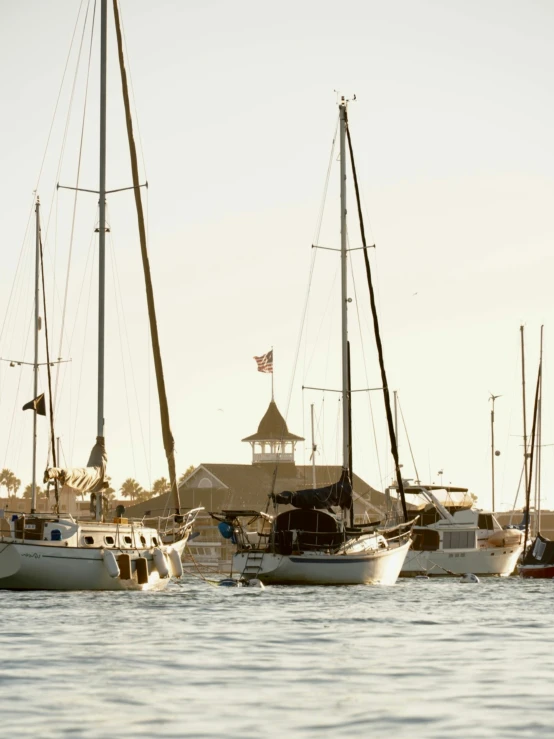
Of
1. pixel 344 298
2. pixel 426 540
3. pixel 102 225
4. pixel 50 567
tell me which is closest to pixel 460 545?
pixel 426 540

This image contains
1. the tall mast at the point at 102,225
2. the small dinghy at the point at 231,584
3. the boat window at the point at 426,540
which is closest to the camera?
the tall mast at the point at 102,225

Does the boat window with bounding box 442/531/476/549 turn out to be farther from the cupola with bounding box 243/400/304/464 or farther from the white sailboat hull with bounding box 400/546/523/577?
the cupola with bounding box 243/400/304/464

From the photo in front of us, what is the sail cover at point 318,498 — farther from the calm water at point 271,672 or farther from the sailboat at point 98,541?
the calm water at point 271,672

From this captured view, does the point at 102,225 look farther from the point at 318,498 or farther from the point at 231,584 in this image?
the point at 231,584

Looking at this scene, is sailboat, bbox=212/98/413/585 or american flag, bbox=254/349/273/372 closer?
→ sailboat, bbox=212/98/413/585

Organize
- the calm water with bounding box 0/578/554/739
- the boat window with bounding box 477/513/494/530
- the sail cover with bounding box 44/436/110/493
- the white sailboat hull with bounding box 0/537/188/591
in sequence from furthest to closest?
1. the boat window with bounding box 477/513/494/530
2. the sail cover with bounding box 44/436/110/493
3. the white sailboat hull with bounding box 0/537/188/591
4. the calm water with bounding box 0/578/554/739

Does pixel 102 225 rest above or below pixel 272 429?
above

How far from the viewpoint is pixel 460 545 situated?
77.9 m

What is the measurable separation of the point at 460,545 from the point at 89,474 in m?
41.7

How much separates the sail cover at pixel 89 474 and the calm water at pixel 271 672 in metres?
7.02

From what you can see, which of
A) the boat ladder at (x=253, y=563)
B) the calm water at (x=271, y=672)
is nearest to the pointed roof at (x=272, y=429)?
the boat ladder at (x=253, y=563)

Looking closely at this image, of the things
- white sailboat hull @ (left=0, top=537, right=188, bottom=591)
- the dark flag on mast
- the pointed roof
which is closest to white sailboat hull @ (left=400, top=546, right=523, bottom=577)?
the dark flag on mast

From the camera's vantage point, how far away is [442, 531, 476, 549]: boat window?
77750 mm

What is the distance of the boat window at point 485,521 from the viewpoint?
79188 millimetres
